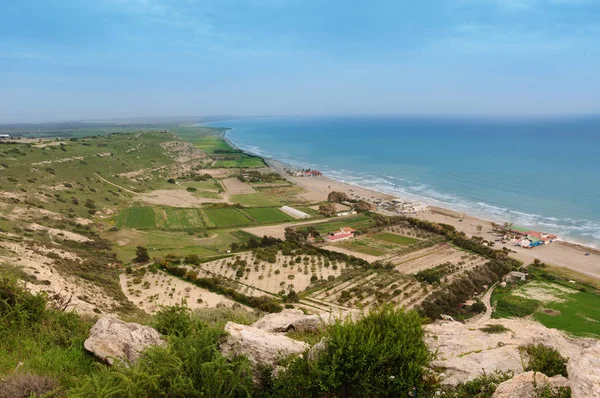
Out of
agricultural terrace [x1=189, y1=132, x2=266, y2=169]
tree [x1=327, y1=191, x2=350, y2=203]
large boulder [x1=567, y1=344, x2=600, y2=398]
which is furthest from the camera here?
agricultural terrace [x1=189, y1=132, x2=266, y2=169]

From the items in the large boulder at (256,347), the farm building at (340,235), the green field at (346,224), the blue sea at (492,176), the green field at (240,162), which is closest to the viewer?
the large boulder at (256,347)

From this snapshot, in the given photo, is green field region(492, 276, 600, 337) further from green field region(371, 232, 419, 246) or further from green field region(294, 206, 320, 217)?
green field region(294, 206, 320, 217)

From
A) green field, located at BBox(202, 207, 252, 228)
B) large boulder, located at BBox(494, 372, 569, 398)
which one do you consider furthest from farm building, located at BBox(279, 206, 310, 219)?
large boulder, located at BBox(494, 372, 569, 398)

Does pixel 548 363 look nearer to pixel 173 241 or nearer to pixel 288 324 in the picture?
pixel 288 324

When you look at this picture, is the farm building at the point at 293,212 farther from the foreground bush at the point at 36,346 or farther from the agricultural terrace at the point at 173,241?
the foreground bush at the point at 36,346

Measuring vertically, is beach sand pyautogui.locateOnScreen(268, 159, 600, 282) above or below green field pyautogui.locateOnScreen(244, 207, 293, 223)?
below

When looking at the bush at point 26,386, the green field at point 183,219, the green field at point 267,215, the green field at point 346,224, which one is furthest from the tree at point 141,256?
the bush at point 26,386

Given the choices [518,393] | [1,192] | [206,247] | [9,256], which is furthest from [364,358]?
[1,192]
